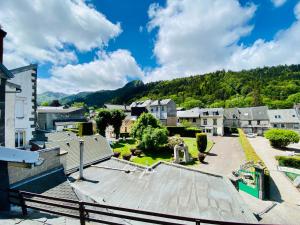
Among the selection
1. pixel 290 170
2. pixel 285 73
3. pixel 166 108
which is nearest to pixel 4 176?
pixel 290 170

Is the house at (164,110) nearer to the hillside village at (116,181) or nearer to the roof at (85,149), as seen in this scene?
the hillside village at (116,181)

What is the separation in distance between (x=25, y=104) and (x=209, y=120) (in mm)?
50264

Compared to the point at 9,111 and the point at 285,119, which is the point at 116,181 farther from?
the point at 285,119

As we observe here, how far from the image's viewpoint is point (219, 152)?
33.6m

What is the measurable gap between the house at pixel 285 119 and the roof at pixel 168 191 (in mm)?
54250

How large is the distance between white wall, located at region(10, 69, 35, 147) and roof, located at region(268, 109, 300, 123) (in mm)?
62725

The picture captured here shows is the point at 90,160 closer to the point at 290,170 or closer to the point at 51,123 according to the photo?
the point at 290,170

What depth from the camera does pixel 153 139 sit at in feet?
101

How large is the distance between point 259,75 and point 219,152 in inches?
4935

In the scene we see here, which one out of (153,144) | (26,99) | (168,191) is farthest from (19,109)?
(153,144)

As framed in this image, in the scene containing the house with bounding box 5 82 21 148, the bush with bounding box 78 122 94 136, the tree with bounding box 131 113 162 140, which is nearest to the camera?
the house with bounding box 5 82 21 148

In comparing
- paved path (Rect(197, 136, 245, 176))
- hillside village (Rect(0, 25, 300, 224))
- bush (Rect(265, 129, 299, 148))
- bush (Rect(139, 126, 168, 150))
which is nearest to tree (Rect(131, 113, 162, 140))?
hillside village (Rect(0, 25, 300, 224))

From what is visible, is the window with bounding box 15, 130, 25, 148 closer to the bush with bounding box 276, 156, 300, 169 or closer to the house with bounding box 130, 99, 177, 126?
the bush with bounding box 276, 156, 300, 169

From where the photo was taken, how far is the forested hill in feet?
322
